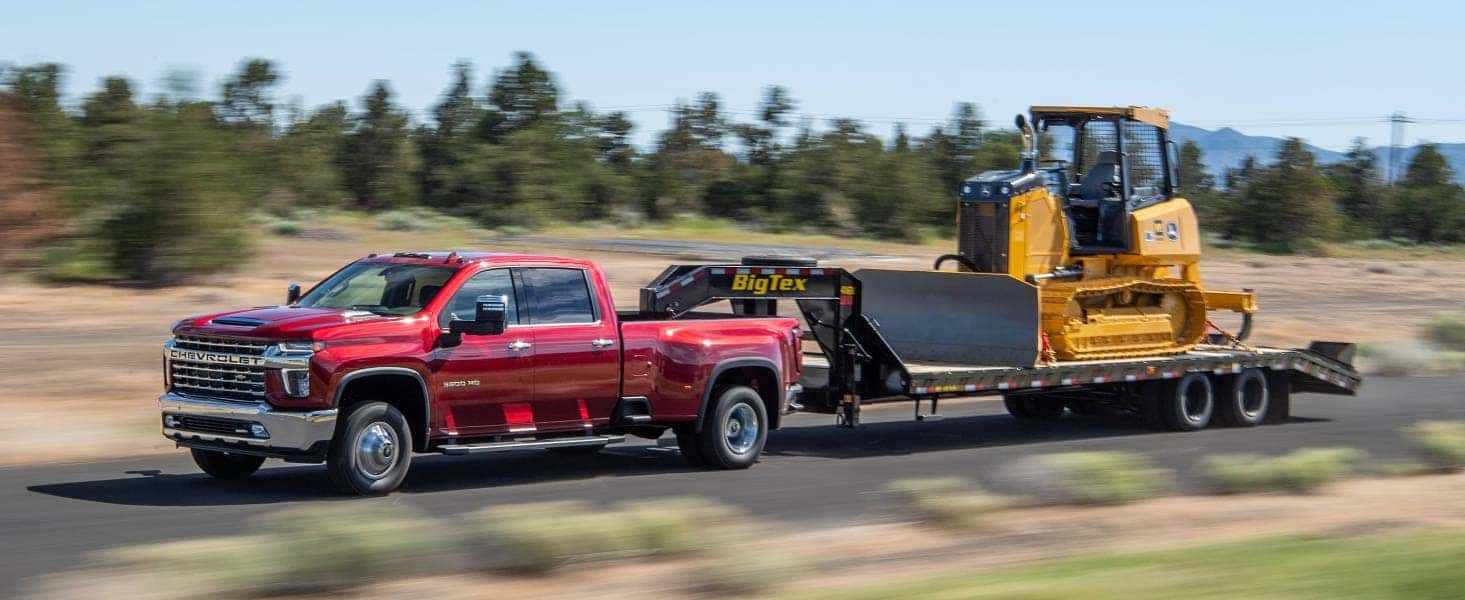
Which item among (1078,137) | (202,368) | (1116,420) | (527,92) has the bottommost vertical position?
→ (1116,420)

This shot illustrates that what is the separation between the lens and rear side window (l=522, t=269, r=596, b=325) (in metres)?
12.8

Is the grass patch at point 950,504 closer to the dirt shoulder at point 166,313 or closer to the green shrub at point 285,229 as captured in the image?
the dirt shoulder at point 166,313

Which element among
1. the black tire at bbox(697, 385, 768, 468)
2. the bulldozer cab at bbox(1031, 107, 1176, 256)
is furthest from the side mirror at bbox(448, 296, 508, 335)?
the bulldozer cab at bbox(1031, 107, 1176, 256)

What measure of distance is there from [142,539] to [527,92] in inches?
1920

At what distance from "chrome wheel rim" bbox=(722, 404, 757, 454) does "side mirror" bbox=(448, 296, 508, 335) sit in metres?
2.69

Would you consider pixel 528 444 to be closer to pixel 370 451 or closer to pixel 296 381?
pixel 370 451

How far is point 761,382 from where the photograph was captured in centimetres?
1451

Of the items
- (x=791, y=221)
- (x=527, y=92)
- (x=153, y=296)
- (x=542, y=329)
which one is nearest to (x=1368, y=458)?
(x=542, y=329)

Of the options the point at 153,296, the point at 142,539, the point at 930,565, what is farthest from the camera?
the point at 153,296

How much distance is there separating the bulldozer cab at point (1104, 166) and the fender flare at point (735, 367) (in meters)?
5.04

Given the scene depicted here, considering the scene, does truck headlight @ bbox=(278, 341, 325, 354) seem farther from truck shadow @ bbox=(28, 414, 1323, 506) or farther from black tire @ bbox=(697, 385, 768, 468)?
black tire @ bbox=(697, 385, 768, 468)

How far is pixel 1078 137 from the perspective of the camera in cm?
1856

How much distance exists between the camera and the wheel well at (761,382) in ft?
46.4

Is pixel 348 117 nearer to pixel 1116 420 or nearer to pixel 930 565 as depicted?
pixel 1116 420
